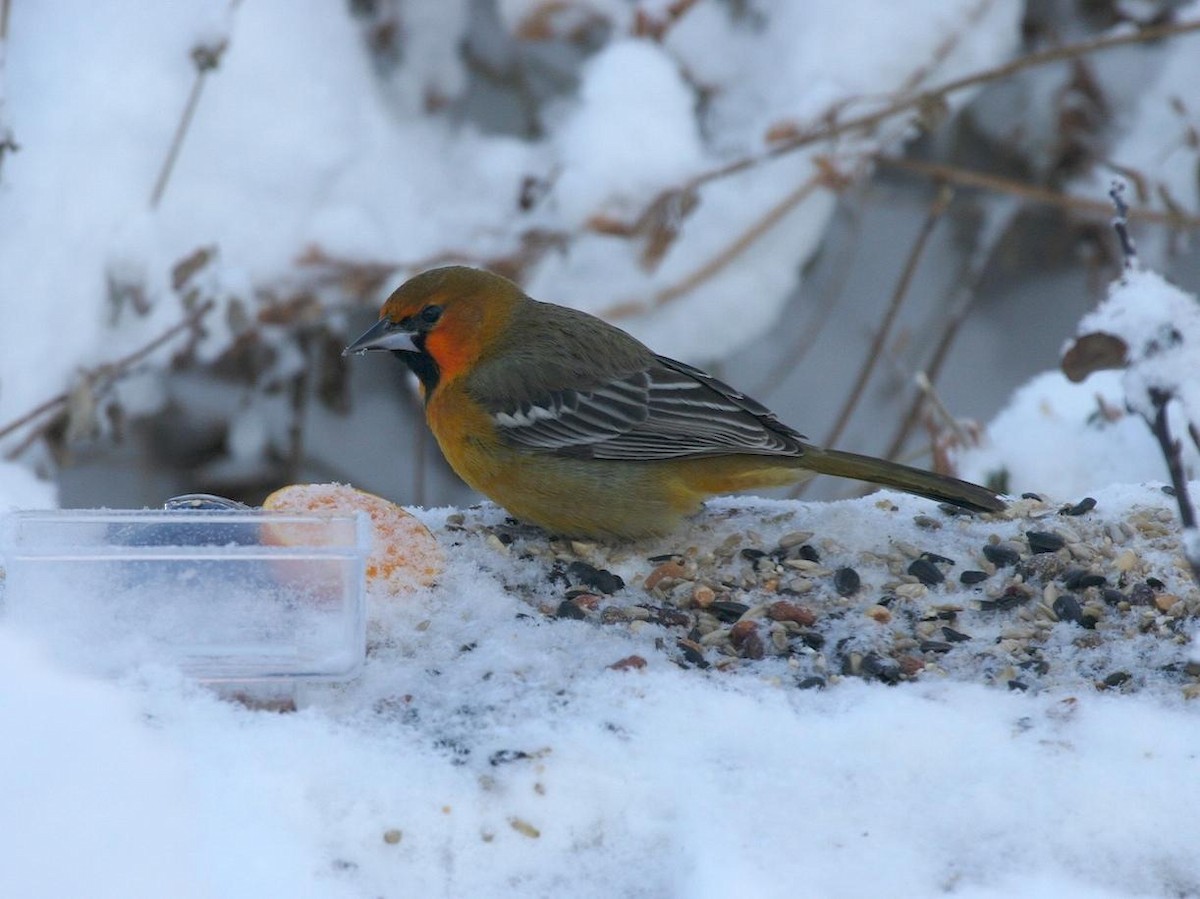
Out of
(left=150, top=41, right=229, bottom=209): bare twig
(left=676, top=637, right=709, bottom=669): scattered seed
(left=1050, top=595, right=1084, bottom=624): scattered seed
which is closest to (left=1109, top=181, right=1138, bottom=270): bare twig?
(left=1050, top=595, right=1084, bottom=624): scattered seed

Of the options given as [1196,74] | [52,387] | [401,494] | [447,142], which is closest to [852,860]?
[52,387]

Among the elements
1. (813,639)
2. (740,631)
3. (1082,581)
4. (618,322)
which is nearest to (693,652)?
(740,631)

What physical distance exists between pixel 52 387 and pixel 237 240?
1.06 meters

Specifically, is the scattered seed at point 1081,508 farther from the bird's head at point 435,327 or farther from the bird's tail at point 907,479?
the bird's head at point 435,327

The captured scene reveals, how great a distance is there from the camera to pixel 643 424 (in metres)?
4.52

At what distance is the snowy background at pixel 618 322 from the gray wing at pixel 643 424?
22 centimetres

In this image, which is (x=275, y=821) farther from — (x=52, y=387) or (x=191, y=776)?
(x=52, y=387)

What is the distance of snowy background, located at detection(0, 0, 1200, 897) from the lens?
8.59ft

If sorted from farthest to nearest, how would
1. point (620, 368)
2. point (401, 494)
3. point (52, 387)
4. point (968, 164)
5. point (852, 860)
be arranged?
1. point (968, 164)
2. point (401, 494)
3. point (52, 387)
4. point (620, 368)
5. point (852, 860)

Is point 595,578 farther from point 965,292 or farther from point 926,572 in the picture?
point 965,292

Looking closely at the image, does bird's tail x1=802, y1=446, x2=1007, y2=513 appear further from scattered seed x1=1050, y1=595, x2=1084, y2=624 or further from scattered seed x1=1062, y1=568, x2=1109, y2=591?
scattered seed x1=1050, y1=595, x2=1084, y2=624

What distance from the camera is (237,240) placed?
6363 millimetres

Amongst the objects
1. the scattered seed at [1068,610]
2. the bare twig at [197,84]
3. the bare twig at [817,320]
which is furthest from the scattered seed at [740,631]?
the bare twig at [817,320]

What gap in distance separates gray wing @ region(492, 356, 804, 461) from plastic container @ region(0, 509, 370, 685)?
1.27m
